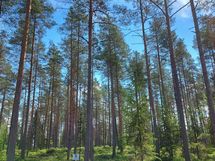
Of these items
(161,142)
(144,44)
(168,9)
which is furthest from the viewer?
(144,44)

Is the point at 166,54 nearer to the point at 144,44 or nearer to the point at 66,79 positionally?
the point at 144,44

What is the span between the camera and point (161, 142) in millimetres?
15500

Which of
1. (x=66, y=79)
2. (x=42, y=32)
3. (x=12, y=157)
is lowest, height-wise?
(x=12, y=157)

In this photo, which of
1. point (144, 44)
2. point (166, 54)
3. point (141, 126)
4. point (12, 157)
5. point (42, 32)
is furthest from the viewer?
point (166, 54)

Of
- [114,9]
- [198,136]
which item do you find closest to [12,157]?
[114,9]

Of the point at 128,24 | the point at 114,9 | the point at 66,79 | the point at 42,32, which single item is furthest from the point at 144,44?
the point at 66,79

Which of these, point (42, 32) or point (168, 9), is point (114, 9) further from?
point (42, 32)

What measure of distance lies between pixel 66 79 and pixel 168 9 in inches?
568

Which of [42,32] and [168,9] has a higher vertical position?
[42,32]

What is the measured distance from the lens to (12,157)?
30.6ft

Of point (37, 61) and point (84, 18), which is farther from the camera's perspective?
point (37, 61)

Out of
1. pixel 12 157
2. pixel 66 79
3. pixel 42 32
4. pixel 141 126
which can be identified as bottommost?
pixel 12 157

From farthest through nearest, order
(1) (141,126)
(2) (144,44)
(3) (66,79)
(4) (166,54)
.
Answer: (3) (66,79), (4) (166,54), (2) (144,44), (1) (141,126)

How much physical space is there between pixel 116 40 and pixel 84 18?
9.45m
